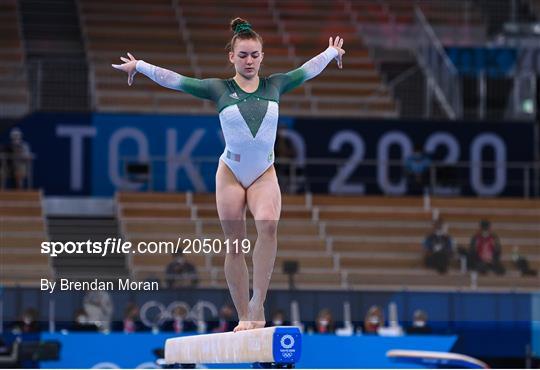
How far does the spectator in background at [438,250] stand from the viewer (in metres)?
18.2

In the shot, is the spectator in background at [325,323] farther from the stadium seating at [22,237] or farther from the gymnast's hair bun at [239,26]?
the gymnast's hair bun at [239,26]

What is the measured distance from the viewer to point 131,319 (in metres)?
15.6

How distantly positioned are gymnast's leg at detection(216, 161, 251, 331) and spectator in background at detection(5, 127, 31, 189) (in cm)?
1189

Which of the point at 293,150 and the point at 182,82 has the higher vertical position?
the point at 293,150

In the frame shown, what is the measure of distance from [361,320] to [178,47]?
7.40 m

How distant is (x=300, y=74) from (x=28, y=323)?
8.41 m

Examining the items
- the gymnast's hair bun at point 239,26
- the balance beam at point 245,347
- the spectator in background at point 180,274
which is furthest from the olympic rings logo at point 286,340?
the spectator in background at point 180,274

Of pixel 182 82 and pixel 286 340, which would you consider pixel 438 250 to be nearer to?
pixel 182 82

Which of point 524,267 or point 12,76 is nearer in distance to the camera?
point 524,267

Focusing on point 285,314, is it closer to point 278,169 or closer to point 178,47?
point 278,169

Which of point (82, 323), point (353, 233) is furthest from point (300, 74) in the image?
point (353, 233)

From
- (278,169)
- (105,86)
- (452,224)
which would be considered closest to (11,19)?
(105,86)

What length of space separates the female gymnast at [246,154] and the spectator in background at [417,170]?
12822 mm

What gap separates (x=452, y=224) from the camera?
19.9m
